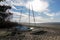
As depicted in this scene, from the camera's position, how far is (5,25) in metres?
6.88

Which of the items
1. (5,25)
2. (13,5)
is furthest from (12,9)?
(5,25)

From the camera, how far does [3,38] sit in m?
5.83

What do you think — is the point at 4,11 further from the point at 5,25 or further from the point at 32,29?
the point at 32,29

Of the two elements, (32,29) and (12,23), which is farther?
(32,29)

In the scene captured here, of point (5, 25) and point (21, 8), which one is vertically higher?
point (21, 8)

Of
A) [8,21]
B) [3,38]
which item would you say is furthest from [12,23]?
[3,38]

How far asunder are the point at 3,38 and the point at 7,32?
67 cm

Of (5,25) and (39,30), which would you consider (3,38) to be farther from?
(39,30)

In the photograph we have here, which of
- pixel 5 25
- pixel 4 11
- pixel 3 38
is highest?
pixel 4 11

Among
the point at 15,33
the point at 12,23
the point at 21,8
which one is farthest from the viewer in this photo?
the point at 12,23

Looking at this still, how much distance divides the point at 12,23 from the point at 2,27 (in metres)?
0.54

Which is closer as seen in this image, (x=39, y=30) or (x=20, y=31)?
(x=20, y=31)

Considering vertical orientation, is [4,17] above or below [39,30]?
above

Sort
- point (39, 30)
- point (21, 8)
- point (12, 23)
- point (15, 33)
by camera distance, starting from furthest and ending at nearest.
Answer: point (39, 30) < point (12, 23) < point (15, 33) < point (21, 8)
